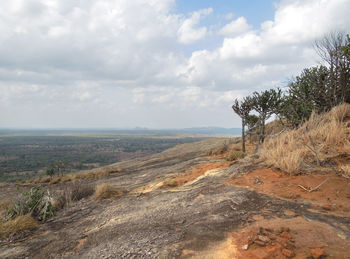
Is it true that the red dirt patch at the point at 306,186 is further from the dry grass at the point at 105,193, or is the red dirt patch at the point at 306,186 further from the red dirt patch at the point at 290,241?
the dry grass at the point at 105,193

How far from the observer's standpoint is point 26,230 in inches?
193

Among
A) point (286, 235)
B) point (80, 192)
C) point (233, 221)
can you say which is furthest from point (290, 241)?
point (80, 192)

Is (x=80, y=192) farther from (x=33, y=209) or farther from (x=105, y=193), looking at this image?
(x=33, y=209)

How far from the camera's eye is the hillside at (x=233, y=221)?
9.24ft

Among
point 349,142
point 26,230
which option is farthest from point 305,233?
point 26,230

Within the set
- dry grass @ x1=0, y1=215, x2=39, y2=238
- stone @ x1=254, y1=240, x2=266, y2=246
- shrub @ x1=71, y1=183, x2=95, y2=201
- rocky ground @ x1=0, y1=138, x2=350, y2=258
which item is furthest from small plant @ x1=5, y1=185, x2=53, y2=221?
stone @ x1=254, y1=240, x2=266, y2=246

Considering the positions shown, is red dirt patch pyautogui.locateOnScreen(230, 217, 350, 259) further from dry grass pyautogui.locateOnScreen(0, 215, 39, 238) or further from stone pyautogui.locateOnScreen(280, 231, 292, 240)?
dry grass pyautogui.locateOnScreen(0, 215, 39, 238)

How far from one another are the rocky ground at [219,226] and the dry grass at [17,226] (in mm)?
296

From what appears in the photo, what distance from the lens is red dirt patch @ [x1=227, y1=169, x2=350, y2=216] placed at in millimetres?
3848

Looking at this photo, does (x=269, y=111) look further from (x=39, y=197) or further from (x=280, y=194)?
(x=39, y=197)

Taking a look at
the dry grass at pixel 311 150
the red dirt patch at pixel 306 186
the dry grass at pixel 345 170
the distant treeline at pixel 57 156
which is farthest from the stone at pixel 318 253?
the distant treeline at pixel 57 156

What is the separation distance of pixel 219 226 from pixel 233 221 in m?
0.29

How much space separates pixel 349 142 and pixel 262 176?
98.5 inches

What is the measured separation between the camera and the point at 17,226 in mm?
4801
